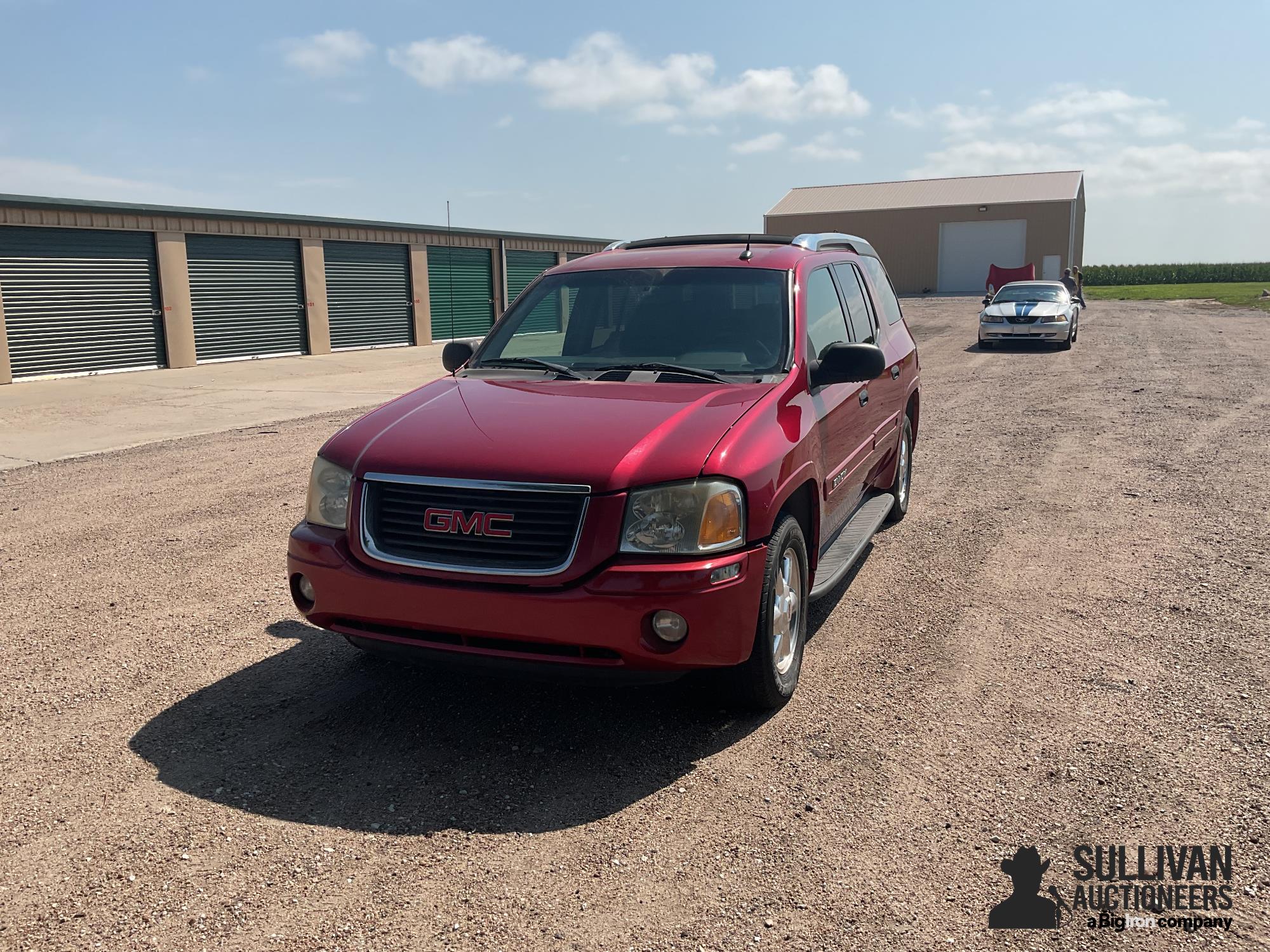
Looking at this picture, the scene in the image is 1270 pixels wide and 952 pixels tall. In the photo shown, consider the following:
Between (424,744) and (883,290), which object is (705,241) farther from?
(424,744)

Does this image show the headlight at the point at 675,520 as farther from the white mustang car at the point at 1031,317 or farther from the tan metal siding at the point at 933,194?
the tan metal siding at the point at 933,194

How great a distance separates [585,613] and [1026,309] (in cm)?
2128

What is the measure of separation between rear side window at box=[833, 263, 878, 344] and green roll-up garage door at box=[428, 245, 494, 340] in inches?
911

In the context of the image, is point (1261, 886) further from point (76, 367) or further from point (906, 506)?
point (76, 367)

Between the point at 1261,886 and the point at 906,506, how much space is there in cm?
483

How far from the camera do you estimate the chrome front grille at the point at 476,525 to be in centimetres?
356

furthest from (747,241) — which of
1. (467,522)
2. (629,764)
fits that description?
(629,764)

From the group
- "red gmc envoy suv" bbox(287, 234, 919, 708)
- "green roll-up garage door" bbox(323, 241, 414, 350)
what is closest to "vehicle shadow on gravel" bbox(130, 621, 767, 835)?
"red gmc envoy suv" bbox(287, 234, 919, 708)

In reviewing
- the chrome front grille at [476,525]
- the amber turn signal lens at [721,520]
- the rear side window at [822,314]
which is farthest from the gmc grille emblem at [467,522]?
the rear side window at [822,314]

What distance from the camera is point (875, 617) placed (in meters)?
5.32

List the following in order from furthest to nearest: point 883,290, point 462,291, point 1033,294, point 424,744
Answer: point 462,291 < point 1033,294 < point 883,290 < point 424,744

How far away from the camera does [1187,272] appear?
78125 mm

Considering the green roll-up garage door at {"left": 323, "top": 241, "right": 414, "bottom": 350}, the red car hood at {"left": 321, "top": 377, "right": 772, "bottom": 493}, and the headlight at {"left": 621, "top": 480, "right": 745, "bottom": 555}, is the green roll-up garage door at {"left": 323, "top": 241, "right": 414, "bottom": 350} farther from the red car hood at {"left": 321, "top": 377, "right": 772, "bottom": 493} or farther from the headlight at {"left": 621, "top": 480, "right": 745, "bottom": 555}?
the headlight at {"left": 621, "top": 480, "right": 745, "bottom": 555}

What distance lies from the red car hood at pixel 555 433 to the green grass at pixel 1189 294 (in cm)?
3715
